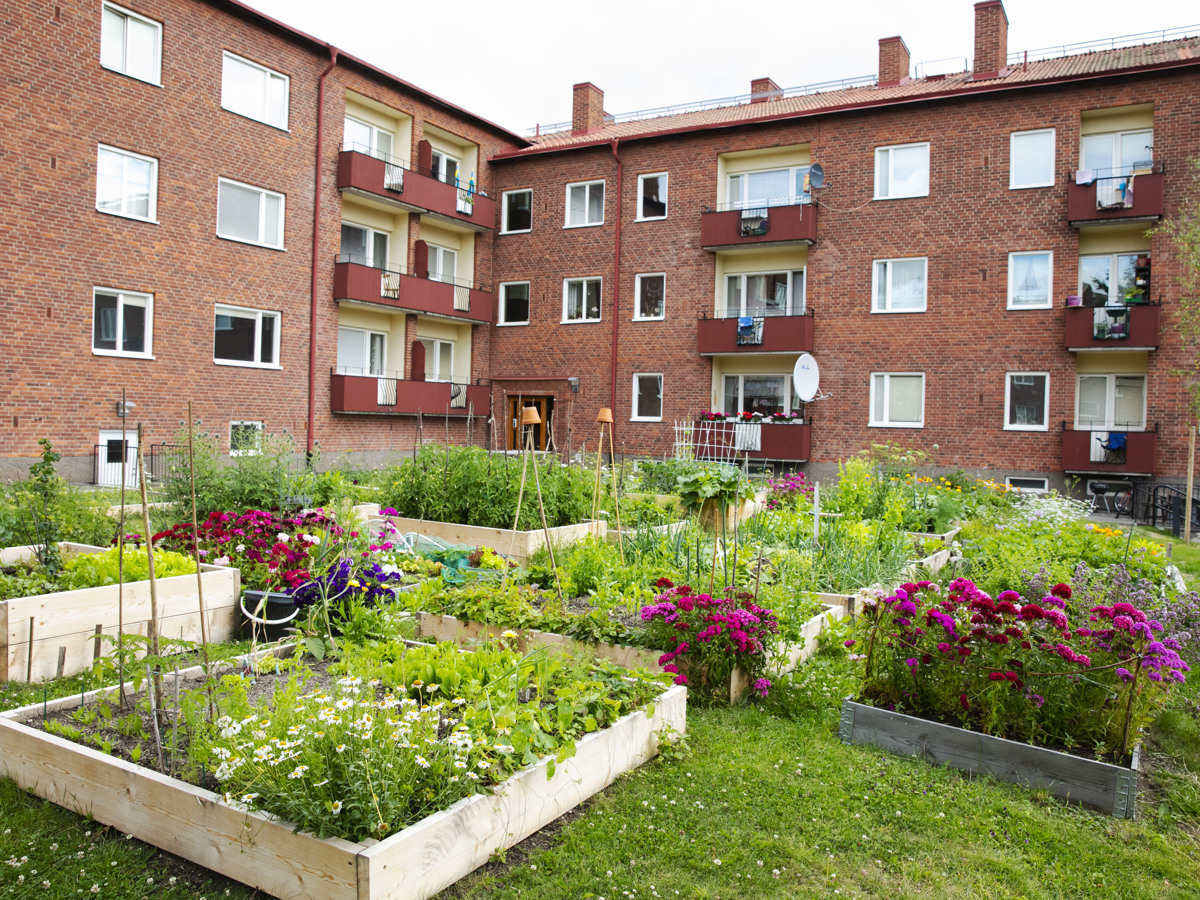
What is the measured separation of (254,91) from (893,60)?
1639cm

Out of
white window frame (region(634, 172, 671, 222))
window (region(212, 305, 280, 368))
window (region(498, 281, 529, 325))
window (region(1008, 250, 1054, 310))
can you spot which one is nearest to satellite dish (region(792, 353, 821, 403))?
window (region(1008, 250, 1054, 310))

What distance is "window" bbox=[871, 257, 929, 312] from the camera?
1994 cm

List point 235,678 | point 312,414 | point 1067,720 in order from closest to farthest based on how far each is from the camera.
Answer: point 235,678
point 1067,720
point 312,414

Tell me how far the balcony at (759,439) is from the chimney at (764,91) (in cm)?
1045

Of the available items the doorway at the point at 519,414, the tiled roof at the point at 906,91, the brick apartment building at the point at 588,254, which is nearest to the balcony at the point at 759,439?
the brick apartment building at the point at 588,254

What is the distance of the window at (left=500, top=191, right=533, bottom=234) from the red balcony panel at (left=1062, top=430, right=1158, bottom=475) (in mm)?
15727

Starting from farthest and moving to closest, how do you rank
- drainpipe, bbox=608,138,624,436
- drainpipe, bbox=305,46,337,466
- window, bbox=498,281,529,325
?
window, bbox=498,281,529,325
drainpipe, bbox=608,138,624,436
drainpipe, bbox=305,46,337,466

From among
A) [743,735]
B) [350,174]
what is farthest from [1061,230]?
[743,735]

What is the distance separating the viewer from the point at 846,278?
20641 millimetres

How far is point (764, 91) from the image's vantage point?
2477 cm

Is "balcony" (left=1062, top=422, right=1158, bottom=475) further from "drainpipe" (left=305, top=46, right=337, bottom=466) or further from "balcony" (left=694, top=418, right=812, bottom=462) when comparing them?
"drainpipe" (left=305, top=46, right=337, bottom=466)

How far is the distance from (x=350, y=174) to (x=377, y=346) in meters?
4.62

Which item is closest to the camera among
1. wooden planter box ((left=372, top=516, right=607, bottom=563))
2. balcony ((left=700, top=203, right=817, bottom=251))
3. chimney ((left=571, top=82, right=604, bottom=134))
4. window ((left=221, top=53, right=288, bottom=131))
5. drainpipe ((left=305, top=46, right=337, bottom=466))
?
wooden planter box ((left=372, top=516, right=607, bottom=563))

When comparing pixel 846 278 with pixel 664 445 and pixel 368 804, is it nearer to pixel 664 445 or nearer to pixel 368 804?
pixel 664 445
